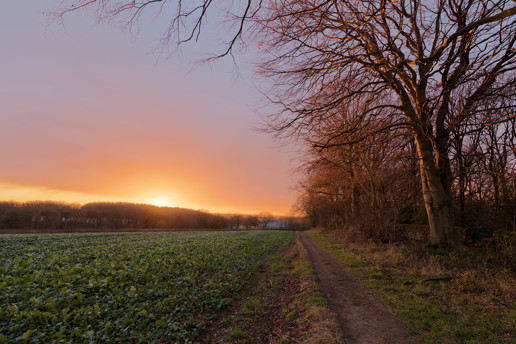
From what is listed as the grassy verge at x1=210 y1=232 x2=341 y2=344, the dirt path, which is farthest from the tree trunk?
the grassy verge at x1=210 y1=232 x2=341 y2=344

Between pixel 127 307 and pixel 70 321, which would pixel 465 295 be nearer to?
pixel 127 307

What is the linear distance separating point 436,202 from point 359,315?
843cm

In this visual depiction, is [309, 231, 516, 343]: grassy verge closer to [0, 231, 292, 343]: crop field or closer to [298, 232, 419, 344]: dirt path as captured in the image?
[298, 232, 419, 344]: dirt path

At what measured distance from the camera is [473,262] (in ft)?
30.1

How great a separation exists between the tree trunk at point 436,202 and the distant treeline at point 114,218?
2800 inches

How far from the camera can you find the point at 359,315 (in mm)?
5695

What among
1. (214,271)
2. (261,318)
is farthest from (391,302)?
(214,271)

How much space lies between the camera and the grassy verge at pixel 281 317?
4922mm

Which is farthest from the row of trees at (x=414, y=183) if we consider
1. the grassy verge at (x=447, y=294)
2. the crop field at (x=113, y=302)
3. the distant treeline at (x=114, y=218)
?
the distant treeline at (x=114, y=218)

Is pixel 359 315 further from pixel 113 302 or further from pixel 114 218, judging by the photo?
pixel 114 218

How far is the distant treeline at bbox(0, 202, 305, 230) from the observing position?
5628cm

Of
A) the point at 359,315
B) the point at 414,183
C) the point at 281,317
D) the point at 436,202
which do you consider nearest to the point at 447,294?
the point at 359,315

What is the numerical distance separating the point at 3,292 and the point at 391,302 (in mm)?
10003

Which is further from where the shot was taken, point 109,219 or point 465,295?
point 109,219
